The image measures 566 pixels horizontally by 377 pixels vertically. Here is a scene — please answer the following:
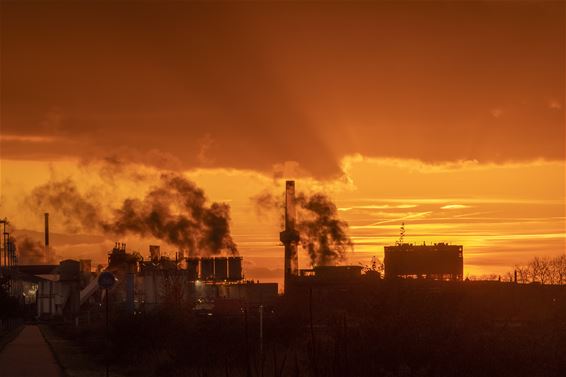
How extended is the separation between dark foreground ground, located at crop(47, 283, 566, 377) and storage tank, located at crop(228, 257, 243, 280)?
90.0 metres

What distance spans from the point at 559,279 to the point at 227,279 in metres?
58.7

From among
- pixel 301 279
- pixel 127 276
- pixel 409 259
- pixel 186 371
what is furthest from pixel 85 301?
pixel 186 371

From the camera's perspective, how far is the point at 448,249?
159 m

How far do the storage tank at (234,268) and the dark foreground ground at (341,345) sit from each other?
90.0m

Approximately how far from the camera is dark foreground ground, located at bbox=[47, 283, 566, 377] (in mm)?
23938

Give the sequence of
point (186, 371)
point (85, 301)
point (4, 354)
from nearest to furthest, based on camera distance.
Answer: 1. point (186, 371)
2. point (4, 354)
3. point (85, 301)

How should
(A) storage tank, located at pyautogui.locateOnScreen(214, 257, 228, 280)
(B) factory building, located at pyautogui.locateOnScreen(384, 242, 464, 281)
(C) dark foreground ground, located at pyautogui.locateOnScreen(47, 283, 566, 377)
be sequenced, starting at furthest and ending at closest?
(B) factory building, located at pyautogui.locateOnScreen(384, 242, 464, 281)
(A) storage tank, located at pyautogui.locateOnScreen(214, 257, 228, 280)
(C) dark foreground ground, located at pyautogui.locateOnScreen(47, 283, 566, 377)

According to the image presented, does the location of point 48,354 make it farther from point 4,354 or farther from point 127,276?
point 127,276

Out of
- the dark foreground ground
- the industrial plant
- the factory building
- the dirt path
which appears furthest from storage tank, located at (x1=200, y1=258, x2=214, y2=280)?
the dark foreground ground

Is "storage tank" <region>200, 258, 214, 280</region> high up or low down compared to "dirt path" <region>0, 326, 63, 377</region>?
up

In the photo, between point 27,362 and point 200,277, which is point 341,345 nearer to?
Answer: point 27,362

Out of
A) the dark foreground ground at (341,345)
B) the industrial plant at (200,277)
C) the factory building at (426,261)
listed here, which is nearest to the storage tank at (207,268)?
the industrial plant at (200,277)

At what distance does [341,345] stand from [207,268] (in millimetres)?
116725

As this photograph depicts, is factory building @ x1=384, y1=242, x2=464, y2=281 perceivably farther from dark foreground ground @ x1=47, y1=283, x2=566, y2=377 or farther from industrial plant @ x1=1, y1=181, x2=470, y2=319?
dark foreground ground @ x1=47, y1=283, x2=566, y2=377
